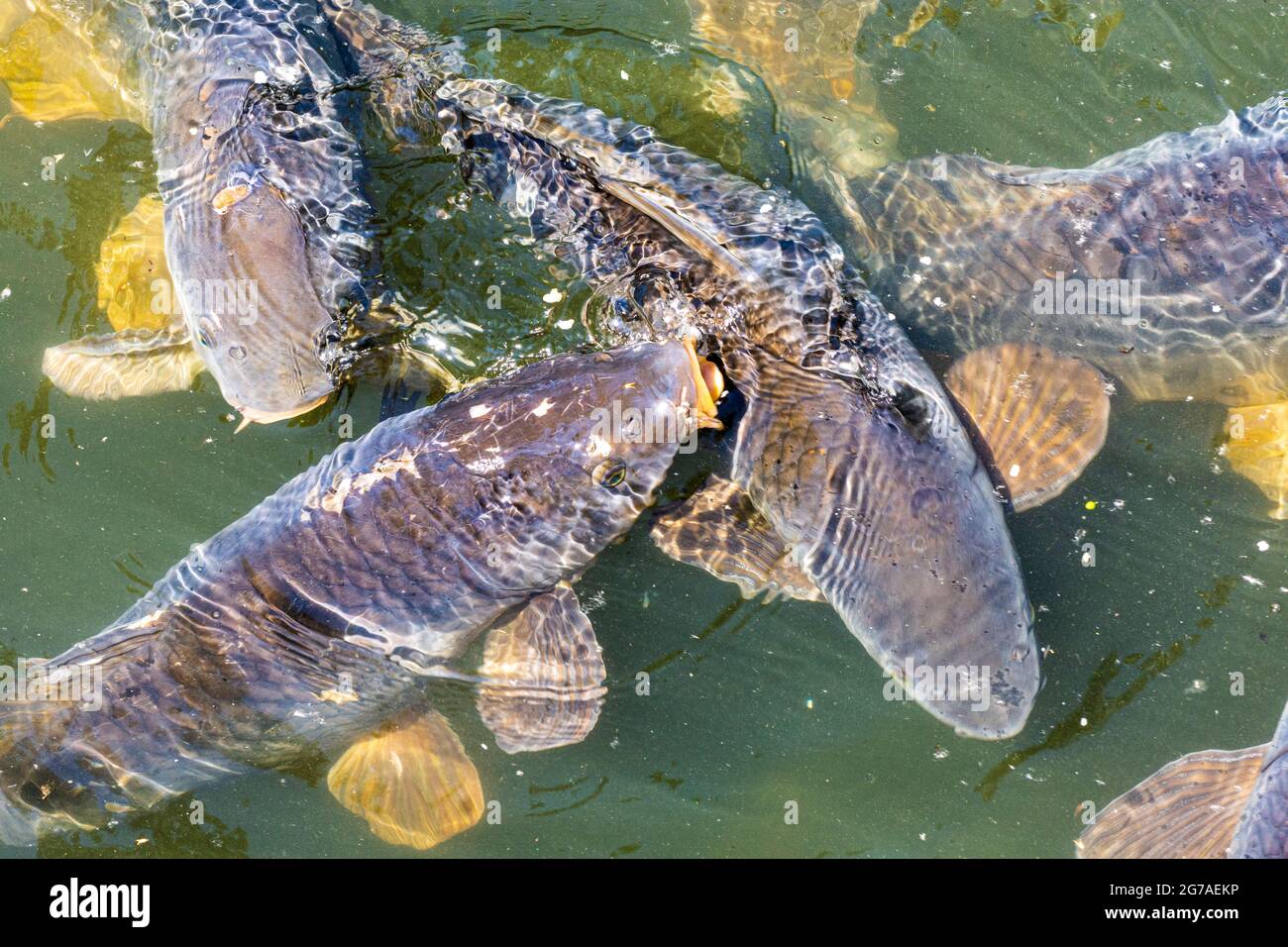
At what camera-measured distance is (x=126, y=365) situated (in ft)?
20.4

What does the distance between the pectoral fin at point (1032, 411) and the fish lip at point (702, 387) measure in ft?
4.60

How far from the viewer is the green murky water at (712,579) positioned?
18.3ft

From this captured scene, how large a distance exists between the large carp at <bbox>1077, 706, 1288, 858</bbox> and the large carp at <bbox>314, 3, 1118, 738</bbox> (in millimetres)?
821

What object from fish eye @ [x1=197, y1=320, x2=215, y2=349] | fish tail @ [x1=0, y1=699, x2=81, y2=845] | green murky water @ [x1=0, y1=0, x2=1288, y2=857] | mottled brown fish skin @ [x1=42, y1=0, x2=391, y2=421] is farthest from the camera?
fish eye @ [x1=197, y1=320, x2=215, y2=349]

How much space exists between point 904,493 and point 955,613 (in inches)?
24.6

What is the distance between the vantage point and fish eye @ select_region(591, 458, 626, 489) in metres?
5.06

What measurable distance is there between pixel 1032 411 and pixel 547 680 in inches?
121

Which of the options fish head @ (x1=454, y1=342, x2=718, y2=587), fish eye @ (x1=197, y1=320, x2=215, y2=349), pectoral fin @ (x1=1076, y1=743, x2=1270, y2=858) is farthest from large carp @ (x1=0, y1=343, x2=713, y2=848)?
pectoral fin @ (x1=1076, y1=743, x2=1270, y2=858)

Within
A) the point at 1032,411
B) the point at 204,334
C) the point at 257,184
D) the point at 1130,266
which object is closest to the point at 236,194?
the point at 257,184

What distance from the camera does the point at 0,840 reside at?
5520 millimetres

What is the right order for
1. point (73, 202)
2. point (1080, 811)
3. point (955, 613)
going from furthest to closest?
1. point (73, 202)
2. point (1080, 811)
3. point (955, 613)

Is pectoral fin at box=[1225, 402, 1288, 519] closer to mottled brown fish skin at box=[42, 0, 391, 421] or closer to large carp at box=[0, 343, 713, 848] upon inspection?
large carp at box=[0, 343, 713, 848]
